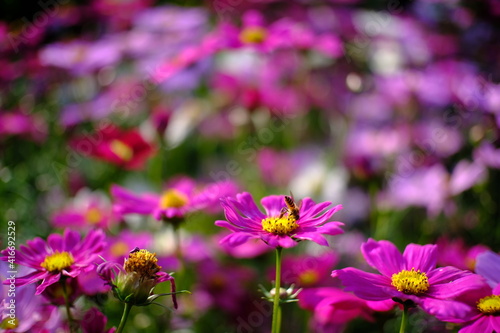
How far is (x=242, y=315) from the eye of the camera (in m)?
0.89

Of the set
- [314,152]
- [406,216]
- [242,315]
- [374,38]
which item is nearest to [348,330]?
[242,315]

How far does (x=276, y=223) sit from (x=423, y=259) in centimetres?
13

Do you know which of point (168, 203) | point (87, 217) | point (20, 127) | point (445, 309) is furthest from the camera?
point (20, 127)

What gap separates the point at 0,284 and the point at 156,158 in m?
0.77

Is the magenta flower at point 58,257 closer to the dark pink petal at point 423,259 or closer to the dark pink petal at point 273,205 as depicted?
the dark pink petal at point 273,205

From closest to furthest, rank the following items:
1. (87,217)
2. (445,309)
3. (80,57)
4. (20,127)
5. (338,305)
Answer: (445,309) → (338,305) → (87,217) → (20,127) → (80,57)

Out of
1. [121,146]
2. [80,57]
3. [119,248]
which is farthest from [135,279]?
[80,57]

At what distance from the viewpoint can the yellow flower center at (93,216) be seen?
0.92 meters

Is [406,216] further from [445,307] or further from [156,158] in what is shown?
[445,307]

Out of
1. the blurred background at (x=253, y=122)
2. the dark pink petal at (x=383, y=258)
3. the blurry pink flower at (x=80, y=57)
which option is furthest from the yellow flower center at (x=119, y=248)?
the blurry pink flower at (x=80, y=57)

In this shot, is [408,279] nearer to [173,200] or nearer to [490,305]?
[490,305]

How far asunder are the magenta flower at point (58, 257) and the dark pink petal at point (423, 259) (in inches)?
Result: 10.2

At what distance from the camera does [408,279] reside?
47 centimetres

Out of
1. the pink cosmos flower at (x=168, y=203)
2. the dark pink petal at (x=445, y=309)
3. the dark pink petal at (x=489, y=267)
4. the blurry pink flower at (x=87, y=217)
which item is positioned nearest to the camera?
the dark pink petal at (x=445, y=309)
